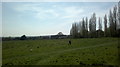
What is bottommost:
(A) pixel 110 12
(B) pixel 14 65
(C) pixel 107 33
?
(B) pixel 14 65

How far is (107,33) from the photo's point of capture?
8556 centimetres

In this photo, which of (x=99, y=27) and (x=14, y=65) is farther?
(x=99, y=27)

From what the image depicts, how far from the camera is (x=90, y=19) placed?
107 meters

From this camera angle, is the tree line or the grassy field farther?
the tree line

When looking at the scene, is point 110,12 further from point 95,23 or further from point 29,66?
point 29,66

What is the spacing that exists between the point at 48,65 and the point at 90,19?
93.8 metres

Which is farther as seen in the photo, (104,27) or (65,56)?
(104,27)

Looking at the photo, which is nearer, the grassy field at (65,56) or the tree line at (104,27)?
the grassy field at (65,56)

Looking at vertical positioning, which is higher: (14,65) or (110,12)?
(110,12)

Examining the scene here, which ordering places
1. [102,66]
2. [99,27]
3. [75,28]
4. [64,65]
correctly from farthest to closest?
[75,28] → [99,27] → [64,65] → [102,66]

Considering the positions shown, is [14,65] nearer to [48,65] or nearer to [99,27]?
[48,65]

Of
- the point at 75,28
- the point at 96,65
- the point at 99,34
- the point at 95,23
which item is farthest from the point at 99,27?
the point at 96,65

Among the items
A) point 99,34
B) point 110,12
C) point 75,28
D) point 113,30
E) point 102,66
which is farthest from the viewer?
point 75,28

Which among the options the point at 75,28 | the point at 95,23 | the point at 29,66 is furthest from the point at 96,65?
the point at 75,28
